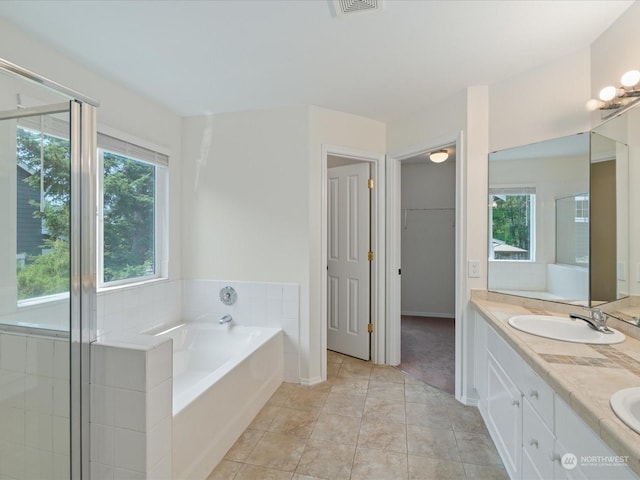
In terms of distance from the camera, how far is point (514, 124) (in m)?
2.16

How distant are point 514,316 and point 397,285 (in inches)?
50.3

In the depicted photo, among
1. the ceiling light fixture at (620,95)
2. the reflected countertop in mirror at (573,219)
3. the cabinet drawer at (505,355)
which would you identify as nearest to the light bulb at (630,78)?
the ceiling light fixture at (620,95)

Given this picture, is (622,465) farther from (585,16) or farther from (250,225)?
(250,225)

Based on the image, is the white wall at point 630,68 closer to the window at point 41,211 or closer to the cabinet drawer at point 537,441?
the cabinet drawer at point 537,441

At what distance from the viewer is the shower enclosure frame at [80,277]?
4.23ft

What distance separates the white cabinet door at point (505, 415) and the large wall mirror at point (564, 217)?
0.65 meters

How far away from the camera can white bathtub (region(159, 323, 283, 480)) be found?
1560 millimetres

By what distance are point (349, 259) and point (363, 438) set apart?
1679 mm

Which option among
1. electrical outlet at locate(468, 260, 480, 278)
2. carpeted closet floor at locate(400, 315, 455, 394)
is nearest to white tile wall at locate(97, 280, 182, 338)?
carpeted closet floor at locate(400, 315, 455, 394)

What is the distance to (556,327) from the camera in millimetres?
1682

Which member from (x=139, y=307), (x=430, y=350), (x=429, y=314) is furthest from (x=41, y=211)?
(x=429, y=314)

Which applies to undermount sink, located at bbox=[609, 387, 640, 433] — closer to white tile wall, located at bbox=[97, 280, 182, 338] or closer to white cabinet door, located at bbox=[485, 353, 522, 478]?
white cabinet door, located at bbox=[485, 353, 522, 478]

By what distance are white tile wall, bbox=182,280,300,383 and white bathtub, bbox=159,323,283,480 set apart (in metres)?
0.08

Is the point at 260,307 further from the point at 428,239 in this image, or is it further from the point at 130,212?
the point at 428,239
